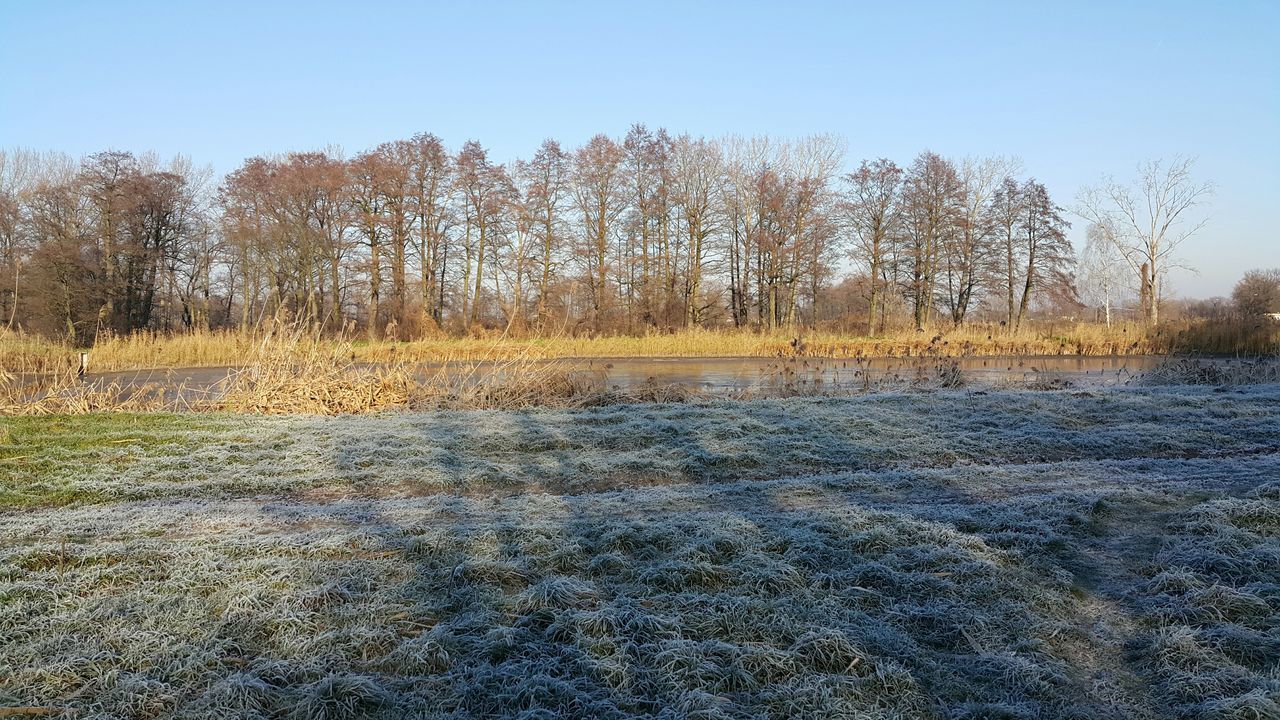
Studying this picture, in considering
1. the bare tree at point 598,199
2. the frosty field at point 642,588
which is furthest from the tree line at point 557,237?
the frosty field at point 642,588

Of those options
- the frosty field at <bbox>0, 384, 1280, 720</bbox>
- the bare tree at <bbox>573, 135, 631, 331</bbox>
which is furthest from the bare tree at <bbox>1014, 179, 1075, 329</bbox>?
the frosty field at <bbox>0, 384, 1280, 720</bbox>

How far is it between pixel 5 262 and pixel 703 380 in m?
29.4

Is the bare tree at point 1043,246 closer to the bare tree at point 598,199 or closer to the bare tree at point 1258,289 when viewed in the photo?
the bare tree at point 1258,289

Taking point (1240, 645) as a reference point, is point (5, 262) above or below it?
above

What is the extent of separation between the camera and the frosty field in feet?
8.98

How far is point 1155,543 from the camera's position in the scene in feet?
14.0

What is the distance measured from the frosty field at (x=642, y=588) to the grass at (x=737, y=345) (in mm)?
9454

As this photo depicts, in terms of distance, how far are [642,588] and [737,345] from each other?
936 inches

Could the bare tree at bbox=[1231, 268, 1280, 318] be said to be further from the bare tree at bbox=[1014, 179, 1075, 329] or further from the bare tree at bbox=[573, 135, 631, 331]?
the bare tree at bbox=[573, 135, 631, 331]

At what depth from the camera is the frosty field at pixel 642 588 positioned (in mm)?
2736

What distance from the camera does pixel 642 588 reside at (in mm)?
3590

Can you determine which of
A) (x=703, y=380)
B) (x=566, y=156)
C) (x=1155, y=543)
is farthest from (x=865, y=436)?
(x=566, y=156)

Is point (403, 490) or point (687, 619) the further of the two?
point (403, 490)

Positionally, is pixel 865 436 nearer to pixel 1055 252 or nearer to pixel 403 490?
pixel 403 490
